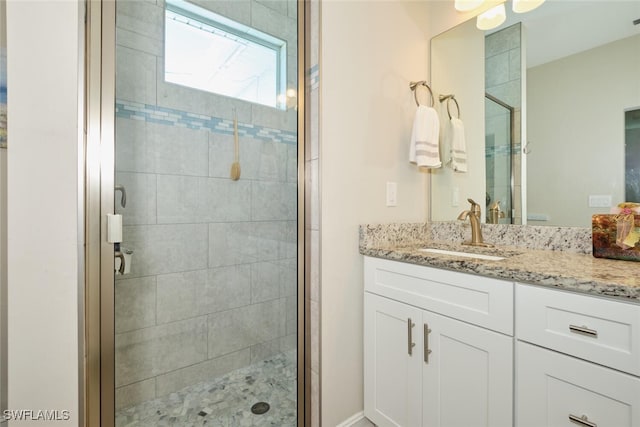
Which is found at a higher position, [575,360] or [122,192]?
[122,192]

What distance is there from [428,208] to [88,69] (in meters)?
1.66

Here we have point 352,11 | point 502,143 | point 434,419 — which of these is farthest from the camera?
point 502,143

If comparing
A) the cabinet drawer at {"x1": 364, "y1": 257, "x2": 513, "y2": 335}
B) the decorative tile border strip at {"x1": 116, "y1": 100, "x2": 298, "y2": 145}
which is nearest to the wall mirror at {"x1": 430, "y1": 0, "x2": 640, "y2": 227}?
the cabinet drawer at {"x1": 364, "y1": 257, "x2": 513, "y2": 335}

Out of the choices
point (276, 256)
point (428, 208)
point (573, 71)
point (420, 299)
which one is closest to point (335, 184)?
point (276, 256)

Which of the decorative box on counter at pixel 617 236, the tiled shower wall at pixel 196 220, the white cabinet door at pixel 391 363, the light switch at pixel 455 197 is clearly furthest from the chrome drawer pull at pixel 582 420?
the light switch at pixel 455 197

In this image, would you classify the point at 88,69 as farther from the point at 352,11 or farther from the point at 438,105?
the point at 438,105

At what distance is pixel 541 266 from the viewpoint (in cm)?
93

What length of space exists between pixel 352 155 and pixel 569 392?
3.58ft

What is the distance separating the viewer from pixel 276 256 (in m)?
1.40

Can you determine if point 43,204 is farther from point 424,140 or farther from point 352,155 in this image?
point 424,140

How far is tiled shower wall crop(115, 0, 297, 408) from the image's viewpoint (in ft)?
3.55

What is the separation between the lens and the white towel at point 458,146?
1.68m

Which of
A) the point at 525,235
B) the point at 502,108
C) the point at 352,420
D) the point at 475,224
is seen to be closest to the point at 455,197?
the point at 475,224

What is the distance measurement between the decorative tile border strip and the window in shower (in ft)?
0.40
